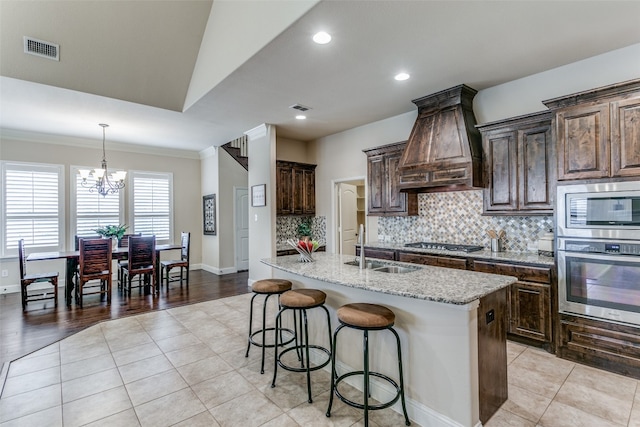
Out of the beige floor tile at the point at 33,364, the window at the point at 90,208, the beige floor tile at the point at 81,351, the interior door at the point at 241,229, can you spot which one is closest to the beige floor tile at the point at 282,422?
the beige floor tile at the point at 81,351

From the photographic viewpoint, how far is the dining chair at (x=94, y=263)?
4984mm

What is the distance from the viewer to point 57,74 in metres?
3.87

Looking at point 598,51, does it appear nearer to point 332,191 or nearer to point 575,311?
point 575,311

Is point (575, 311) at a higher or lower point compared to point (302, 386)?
higher

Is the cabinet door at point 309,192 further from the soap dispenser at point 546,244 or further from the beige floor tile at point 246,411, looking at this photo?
the beige floor tile at point 246,411

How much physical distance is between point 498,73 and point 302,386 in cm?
384

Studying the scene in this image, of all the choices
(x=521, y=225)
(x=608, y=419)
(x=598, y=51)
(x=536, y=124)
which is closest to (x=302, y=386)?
(x=608, y=419)

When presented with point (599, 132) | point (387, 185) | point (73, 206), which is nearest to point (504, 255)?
point (599, 132)

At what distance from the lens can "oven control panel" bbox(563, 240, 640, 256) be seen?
8.68 feet

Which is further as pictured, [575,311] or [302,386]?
[575,311]

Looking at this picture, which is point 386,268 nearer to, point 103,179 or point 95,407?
point 95,407

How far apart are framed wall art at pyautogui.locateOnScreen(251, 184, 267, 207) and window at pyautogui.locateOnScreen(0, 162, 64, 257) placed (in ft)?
12.6

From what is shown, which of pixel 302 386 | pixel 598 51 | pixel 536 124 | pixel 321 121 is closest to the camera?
pixel 302 386

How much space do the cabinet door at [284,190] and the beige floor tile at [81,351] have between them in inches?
129
